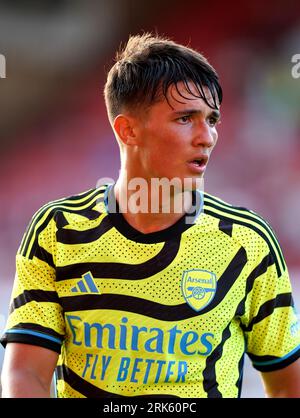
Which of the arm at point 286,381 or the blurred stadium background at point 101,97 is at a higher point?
the blurred stadium background at point 101,97

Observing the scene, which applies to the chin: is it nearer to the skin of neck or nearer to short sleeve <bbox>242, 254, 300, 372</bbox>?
the skin of neck

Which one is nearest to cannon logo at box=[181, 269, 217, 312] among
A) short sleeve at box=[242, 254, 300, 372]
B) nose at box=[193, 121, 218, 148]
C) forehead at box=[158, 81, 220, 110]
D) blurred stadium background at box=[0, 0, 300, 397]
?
short sleeve at box=[242, 254, 300, 372]

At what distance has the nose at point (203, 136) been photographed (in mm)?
2076

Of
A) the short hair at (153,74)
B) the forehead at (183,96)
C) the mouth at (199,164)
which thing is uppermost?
the short hair at (153,74)

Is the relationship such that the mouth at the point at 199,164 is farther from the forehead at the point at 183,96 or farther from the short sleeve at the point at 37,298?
the short sleeve at the point at 37,298

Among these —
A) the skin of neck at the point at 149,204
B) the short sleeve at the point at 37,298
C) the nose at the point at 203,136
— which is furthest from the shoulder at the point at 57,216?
the nose at the point at 203,136

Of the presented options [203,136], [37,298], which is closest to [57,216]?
[37,298]

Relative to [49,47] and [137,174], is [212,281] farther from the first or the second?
[49,47]

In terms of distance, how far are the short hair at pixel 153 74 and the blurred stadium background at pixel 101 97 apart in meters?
4.35

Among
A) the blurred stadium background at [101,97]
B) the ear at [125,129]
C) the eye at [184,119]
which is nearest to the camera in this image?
the eye at [184,119]

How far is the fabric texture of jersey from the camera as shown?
2070 mm

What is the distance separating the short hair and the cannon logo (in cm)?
51

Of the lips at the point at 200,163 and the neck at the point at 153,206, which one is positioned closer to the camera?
the lips at the point at 200,163

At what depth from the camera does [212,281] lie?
7.07ft
